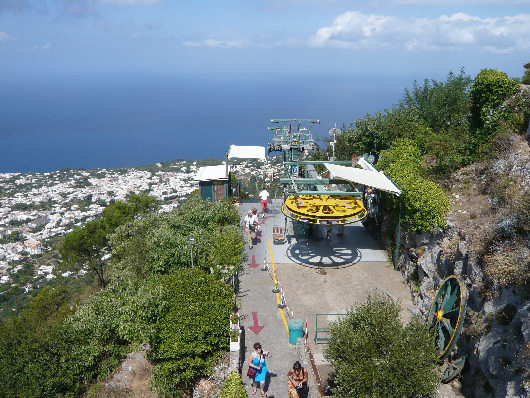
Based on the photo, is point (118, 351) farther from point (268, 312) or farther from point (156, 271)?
point (268, 312)

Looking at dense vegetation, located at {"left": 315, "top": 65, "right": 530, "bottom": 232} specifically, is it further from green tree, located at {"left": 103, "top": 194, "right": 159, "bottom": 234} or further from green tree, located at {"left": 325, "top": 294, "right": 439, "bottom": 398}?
green tree, located at {"left": 103, "top": 194, "right": 159, "bottom": 234}

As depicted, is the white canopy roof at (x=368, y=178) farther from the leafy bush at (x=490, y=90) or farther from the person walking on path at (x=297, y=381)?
the person walking on path at (x=297, y=381)

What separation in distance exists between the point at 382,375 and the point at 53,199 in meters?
76.9

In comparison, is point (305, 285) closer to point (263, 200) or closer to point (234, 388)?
point (234, 388)

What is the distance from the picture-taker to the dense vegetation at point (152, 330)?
39.7 feet

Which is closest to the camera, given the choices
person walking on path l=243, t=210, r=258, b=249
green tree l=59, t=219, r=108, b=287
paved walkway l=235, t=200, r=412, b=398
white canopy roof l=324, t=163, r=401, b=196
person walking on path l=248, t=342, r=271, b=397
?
person walking on path l=248, t=342, r=271, b=397

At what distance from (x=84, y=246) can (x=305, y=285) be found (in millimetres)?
17567

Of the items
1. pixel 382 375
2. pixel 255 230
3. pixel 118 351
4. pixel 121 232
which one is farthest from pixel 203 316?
pixel 121 232

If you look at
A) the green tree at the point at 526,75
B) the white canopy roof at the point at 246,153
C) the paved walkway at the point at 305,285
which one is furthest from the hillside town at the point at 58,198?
the green tree at the point at 526,75

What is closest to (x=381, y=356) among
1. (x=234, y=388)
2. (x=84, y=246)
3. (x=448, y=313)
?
(x=448, y=313)

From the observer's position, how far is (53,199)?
73.4m

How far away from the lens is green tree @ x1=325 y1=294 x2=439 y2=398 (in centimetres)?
934

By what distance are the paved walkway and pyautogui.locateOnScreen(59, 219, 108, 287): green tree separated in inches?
512

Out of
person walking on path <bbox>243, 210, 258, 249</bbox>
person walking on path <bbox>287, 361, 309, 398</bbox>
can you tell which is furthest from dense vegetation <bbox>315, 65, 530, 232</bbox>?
person walking on path <bbox>287, 361, 309, 398</bbox>
